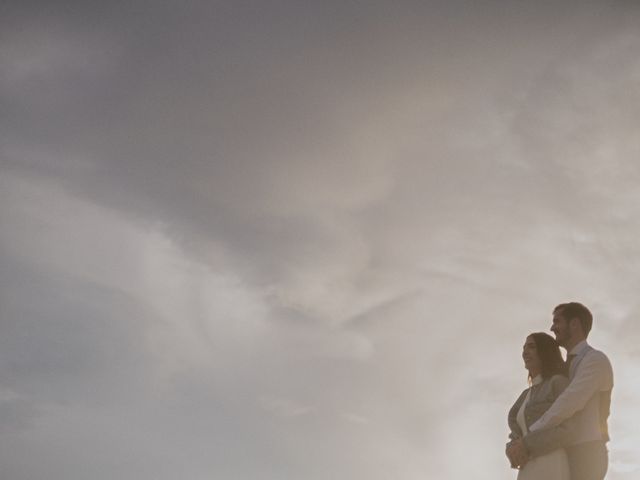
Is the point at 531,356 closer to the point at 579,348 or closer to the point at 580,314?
the point at 579,348

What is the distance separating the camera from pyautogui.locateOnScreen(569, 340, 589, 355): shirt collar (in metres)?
8.23

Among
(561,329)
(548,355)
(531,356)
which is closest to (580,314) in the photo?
(561,329)

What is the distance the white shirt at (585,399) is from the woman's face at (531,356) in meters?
0.55

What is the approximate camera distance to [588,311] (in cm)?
845

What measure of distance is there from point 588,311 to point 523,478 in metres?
1.95

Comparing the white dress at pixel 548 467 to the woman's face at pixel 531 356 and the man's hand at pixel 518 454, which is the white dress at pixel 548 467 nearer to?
the man's hand at pixel 518 454

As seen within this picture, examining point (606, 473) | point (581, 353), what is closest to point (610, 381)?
point (581, 353)

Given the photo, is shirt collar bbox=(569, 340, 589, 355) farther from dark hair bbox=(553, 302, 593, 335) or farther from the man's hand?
the man's hand

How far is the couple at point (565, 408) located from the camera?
769cm

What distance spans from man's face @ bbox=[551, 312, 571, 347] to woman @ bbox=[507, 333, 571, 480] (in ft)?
0.23

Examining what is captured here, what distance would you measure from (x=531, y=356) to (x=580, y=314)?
704 mm

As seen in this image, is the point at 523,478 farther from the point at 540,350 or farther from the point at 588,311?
the point at 588,311

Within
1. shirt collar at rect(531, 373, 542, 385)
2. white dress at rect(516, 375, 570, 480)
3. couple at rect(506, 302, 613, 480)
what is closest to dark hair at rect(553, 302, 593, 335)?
couple at rect(506, 302, 613, 480)

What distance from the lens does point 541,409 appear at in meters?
8.14
